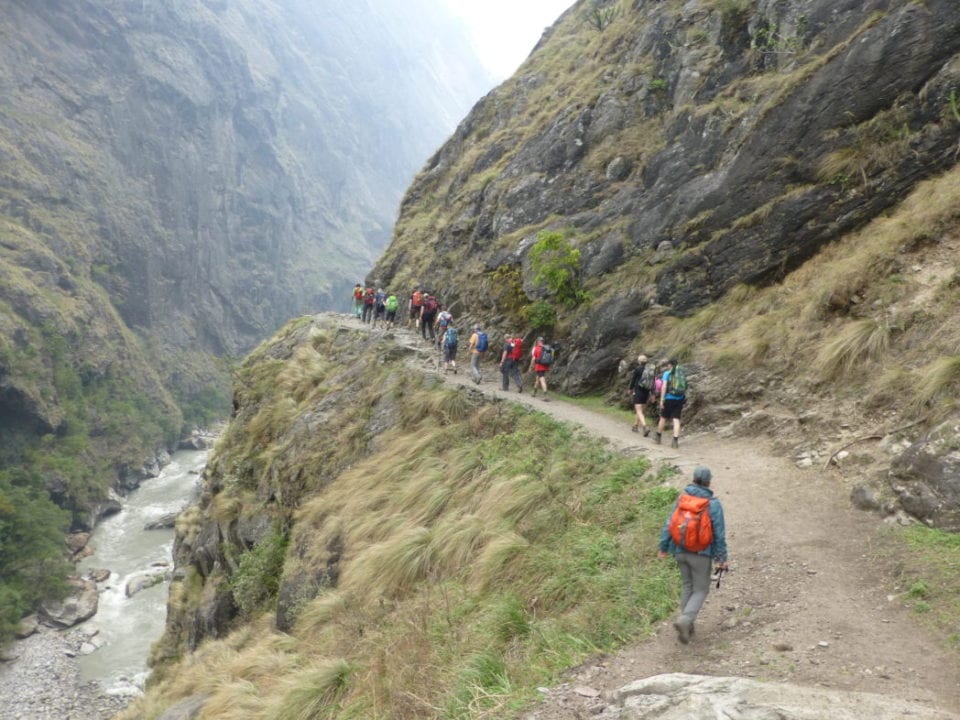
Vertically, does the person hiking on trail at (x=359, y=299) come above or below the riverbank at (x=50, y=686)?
above

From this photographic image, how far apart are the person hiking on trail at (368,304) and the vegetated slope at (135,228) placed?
48.7 metres

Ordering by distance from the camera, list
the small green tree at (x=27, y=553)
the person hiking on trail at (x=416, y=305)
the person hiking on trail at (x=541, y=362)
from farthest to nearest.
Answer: the small green tree at (x=27, y=553) < the person hiking on trail at (x=416, y=305) < the person hiking on trail at (x=541, y=362)

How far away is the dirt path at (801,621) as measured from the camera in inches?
167

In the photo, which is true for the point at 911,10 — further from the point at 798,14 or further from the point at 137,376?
the point at 137,376

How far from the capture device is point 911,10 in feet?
37.6

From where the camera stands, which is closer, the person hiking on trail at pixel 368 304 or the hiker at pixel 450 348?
the hiker at pixel 450 348

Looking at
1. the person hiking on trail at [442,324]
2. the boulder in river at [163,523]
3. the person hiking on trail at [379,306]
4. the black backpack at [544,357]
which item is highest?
the person hiking on trail at [379,306]

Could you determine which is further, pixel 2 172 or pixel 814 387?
pixel 2 172

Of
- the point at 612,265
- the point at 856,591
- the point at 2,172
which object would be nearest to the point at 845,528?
the point at 856,591

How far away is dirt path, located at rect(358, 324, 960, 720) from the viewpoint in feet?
14.0

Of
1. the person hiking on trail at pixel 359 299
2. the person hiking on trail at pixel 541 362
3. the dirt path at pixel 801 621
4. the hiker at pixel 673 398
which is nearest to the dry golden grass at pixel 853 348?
the hiker at pixel 673 398

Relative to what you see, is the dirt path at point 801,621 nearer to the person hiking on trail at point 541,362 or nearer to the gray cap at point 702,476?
the gray cap at point 702,476

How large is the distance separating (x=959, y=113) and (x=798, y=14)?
18.4 ft

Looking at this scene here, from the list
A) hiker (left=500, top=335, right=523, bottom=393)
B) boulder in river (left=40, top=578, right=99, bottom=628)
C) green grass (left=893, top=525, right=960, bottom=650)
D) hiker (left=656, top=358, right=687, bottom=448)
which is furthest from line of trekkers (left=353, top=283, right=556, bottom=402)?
boulder in river (left=40, top=578, right=99, bottom=628)
